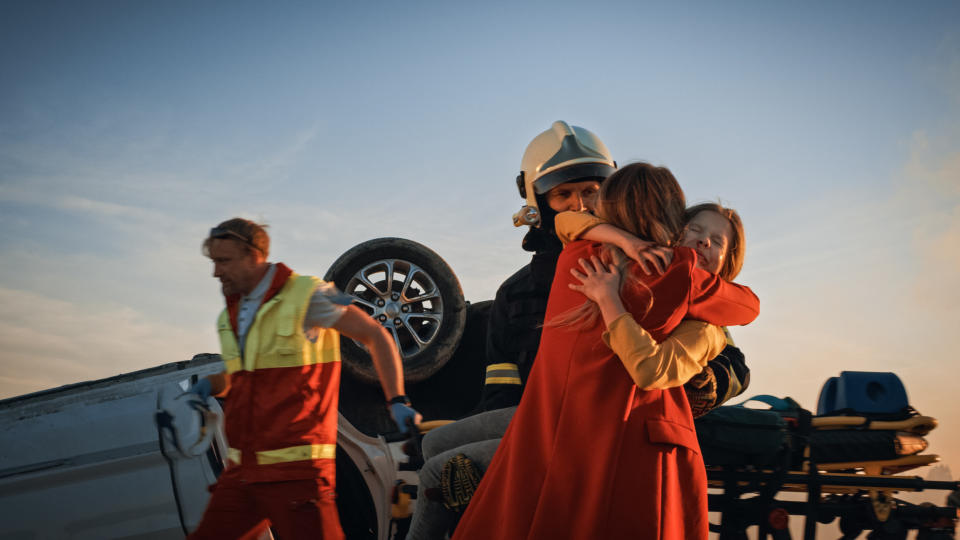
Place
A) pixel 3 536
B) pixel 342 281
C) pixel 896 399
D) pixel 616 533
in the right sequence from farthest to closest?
pixel 342 281
pixel 896 399
pixel 3 536
pixel 616 533

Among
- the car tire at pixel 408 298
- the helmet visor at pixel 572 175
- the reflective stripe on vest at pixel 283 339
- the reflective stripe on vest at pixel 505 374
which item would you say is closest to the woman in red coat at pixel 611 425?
the reflective stripe on vest at pixel 283 339

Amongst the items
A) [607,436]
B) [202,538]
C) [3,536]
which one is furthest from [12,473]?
[607,436]

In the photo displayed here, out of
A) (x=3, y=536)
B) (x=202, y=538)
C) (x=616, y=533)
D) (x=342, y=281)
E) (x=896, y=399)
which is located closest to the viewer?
(x=616, y=533)

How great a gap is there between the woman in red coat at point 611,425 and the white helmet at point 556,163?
4.87 ft

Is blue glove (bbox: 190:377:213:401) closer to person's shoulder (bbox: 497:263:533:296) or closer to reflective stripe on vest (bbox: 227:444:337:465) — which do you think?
reflective stripe on vest (bbox: 227:444:337:465)

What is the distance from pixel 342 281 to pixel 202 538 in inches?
93.5

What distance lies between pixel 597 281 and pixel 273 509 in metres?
1.54

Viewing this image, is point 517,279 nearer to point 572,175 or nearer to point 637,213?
point 572,175

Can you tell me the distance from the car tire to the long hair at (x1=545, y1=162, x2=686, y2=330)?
108 inches

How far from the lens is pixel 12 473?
Answer: 3.62 m

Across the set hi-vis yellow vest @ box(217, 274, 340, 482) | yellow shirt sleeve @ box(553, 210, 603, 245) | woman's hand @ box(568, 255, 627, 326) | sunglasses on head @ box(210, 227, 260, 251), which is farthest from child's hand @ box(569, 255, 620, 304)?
sunglasses on head @ box(210, 227, 260, 251)

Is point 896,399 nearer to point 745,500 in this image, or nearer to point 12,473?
point 745,500

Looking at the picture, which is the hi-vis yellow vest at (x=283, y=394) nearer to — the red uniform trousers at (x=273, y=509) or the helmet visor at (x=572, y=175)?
the red uniform trousers at (x=273, y=509)

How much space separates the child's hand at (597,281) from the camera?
2.09 m
